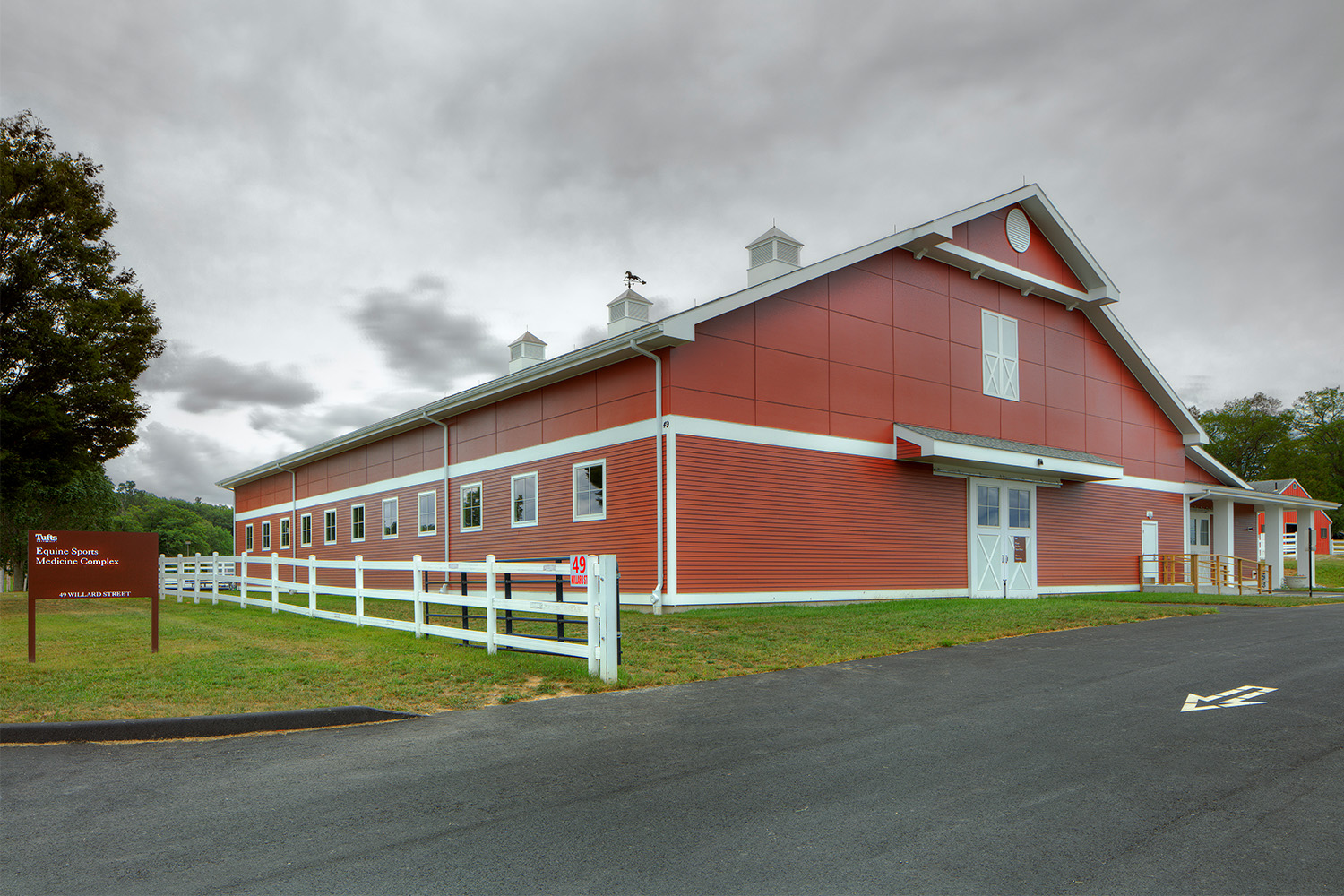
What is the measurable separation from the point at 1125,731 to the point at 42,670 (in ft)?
34.6

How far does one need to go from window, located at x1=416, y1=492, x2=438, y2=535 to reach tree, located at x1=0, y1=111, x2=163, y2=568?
7.58 meters

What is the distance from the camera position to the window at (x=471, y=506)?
76.3 feet

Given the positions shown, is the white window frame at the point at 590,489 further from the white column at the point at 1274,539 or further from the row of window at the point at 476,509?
the white column at the point at 1274,539

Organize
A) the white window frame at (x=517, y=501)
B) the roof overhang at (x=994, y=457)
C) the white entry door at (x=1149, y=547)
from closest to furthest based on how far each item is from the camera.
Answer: the roof overhang at (x=994, y=457), the white window frame at (x=517, y=501), the white entry door at (x=1149, y=547)

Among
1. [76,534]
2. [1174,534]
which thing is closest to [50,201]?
[76,534]

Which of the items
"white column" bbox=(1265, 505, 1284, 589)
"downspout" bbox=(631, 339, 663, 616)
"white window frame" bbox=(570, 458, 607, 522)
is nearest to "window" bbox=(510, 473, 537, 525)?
"white window frame" bbox=(570, 458, 607, 522)

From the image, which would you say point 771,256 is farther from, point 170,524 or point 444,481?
point 170,524

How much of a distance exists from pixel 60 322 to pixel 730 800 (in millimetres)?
23066

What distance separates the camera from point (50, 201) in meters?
22.0

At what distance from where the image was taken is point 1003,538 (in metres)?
23.0

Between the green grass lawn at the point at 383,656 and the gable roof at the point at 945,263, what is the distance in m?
5.21

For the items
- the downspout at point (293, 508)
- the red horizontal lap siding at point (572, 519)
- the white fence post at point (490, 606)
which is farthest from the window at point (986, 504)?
the downspout at point (293, 508)

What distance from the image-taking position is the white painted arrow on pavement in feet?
24.6

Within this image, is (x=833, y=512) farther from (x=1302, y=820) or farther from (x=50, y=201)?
(x=50, y=201)
